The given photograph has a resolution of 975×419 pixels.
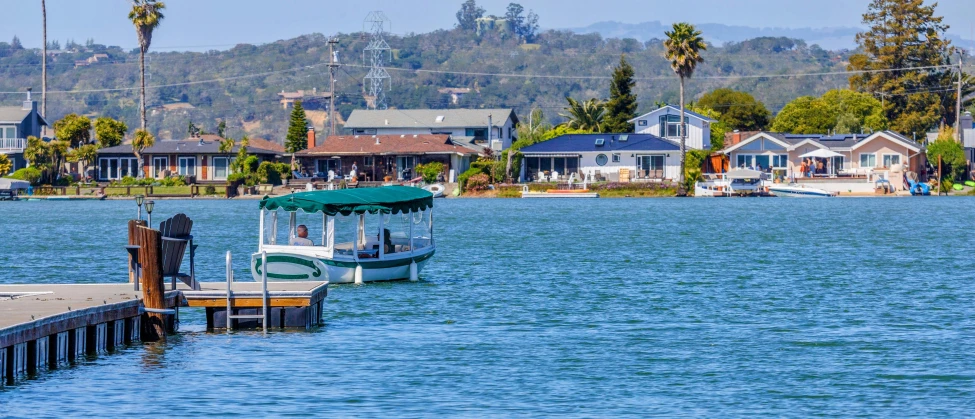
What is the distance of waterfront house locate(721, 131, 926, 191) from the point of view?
352ft

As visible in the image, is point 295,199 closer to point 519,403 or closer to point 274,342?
point 274,342

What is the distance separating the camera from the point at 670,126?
11781cm

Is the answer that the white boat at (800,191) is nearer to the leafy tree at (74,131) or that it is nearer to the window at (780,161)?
the window at (780,161)

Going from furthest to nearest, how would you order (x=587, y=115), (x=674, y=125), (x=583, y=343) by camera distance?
(x=587, y=115) → (x=674, y=125) → (x=583, y=343)

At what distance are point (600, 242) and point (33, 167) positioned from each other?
2517 inches

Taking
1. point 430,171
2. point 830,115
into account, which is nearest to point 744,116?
point 830,115

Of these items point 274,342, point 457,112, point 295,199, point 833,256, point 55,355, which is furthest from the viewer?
point 457,112

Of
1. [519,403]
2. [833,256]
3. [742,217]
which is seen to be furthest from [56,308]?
[742,217]

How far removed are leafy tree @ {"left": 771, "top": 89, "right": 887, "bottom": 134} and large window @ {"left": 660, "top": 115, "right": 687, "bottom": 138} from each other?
21103 mm

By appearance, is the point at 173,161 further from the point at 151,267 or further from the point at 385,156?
the point at 151,267

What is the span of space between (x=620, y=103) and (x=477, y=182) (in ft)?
77.3

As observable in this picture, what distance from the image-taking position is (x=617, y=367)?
2633 centimetres

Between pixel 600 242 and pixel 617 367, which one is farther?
pixel 600 242

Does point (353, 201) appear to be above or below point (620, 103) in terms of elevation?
below
